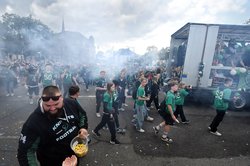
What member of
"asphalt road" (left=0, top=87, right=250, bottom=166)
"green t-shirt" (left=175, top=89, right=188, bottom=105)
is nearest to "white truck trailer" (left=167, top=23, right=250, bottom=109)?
"asphalt road" (left=0, top=87, right=250, bottom=166)

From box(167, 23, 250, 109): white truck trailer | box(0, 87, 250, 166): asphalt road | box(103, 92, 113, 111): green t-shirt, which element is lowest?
box(0, 87, 250, 166): asphalt road

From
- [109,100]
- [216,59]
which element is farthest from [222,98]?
[109,100]

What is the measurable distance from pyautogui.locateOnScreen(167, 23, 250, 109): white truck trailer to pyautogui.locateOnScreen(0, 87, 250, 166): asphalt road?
1334mm

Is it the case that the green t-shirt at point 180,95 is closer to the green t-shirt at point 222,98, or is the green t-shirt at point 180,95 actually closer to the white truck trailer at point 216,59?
the green t-shirt at point 222,98

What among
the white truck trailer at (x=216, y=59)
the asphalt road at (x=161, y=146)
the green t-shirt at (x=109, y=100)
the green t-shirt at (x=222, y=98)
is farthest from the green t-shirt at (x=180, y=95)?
the green t-shirt at (x=109, y=100)

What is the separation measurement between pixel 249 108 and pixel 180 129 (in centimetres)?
462

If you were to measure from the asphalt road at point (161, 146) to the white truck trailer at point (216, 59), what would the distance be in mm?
1334

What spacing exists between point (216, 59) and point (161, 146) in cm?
488

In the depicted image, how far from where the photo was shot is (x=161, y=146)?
4.59 m

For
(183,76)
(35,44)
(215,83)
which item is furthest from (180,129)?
(35,44)

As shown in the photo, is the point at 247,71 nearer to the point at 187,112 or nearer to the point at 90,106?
the point at 187,112

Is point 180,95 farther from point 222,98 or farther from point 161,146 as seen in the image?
point 161,146

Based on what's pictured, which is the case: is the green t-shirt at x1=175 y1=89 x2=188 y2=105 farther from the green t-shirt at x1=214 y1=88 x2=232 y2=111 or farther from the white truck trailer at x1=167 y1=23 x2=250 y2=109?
the white truck trailer at x1=167 y1=23 x2=250 y2=109

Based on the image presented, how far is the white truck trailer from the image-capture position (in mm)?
6934
